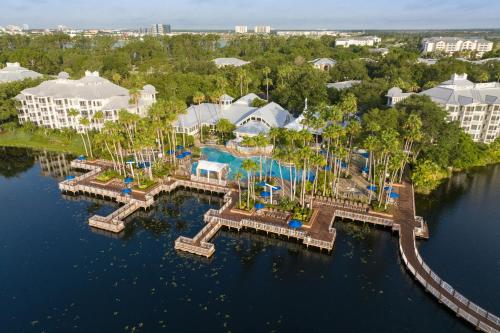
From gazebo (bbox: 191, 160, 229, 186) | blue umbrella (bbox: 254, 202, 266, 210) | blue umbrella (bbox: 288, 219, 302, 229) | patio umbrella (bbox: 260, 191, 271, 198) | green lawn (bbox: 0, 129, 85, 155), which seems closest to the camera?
blue umbrella (bbox: 288, 219, 302, 229)

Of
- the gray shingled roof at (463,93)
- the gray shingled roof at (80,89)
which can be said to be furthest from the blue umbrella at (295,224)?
the gray shingled roof at (80,89)

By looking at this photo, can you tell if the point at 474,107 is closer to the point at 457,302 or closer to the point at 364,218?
the point at 364,218

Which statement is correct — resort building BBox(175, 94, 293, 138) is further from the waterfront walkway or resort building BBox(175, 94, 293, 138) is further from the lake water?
the lake water

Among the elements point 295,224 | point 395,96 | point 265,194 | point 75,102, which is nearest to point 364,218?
point 295,224

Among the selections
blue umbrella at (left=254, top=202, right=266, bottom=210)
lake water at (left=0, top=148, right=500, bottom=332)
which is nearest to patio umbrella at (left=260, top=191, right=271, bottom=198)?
blue umbrella at (left=254, top=202, right=266, bottom=210)

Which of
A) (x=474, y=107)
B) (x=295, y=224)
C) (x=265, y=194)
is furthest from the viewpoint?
(x=474, y=107)

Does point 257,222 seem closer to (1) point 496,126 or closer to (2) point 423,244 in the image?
(2) point 423,244
